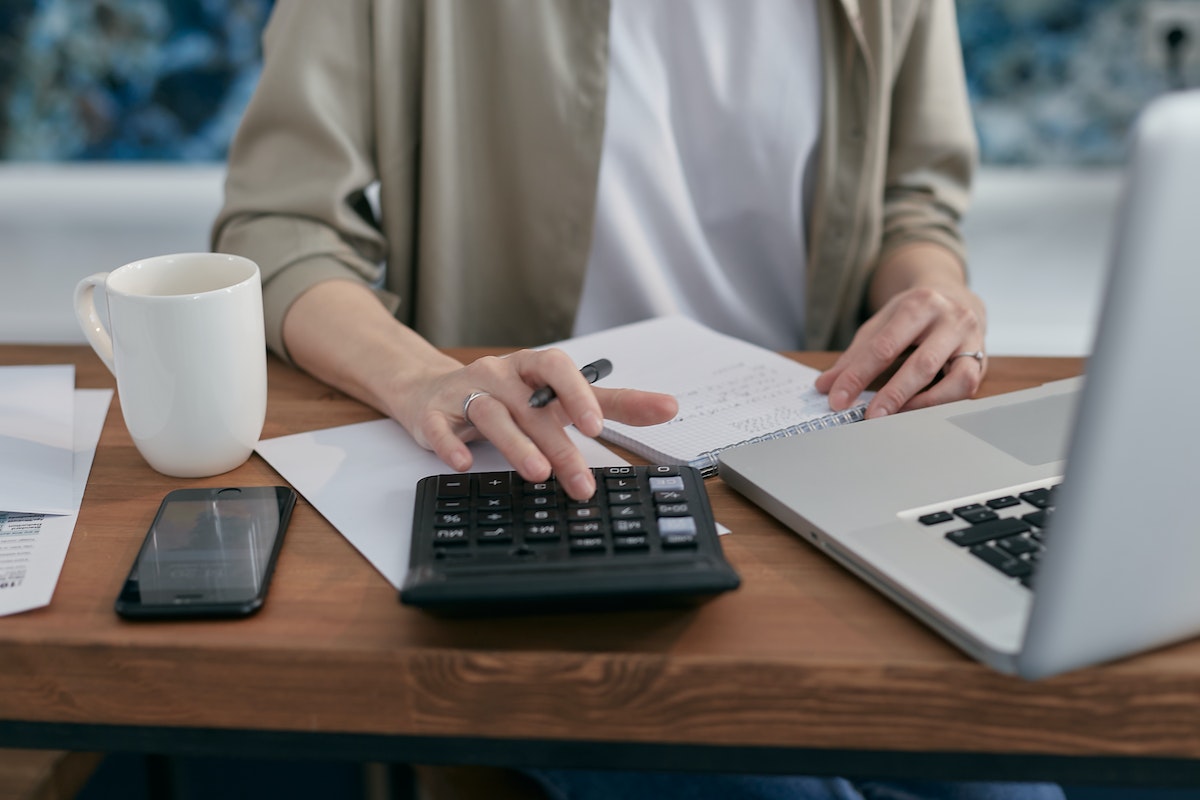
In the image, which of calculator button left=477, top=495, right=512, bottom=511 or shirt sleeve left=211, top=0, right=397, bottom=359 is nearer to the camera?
calculator button left=477, top=495, right=512, bottom=511

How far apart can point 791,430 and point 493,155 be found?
539mm

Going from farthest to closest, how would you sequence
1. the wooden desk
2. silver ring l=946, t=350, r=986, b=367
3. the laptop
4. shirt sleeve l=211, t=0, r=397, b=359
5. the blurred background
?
the blurred background
shirt sleeve l=211, t=0, r=397, b=359
silver ring l=946, t=350, r=986, b=367
the wooden desk
the laptop

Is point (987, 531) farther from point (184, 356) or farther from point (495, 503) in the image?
point (184, 356)

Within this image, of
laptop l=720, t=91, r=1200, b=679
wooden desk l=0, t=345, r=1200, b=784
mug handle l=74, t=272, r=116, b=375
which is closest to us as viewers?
laptop l=720, t=91, r=1200, b=679

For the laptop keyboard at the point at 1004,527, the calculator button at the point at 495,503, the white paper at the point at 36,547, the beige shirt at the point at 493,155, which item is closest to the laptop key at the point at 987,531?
the laptop keyboard at the point at 1004,527

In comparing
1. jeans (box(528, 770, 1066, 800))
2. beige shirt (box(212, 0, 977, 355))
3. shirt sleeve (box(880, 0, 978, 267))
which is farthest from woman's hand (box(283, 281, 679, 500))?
shirt sleeve (box(880, 0, 978, 267))

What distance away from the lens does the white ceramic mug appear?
Answer: 61cm

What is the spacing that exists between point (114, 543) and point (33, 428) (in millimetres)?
193

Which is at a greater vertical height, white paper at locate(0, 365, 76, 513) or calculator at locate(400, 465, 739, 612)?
calculator at locate(400, 465, 739, 612)

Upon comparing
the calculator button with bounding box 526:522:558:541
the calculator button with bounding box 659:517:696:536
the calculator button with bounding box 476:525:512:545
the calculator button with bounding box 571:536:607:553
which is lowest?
the calculator button with bounding box 476:525:512:545

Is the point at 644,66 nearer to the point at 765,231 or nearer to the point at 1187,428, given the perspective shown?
the point at 765,231

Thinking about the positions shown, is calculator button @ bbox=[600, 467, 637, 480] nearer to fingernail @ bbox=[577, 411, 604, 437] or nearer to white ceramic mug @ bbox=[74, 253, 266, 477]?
fingernail @ bbox=[577, 411, 604, 437]

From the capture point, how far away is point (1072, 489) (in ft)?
1.27

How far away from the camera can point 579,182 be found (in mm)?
1090
